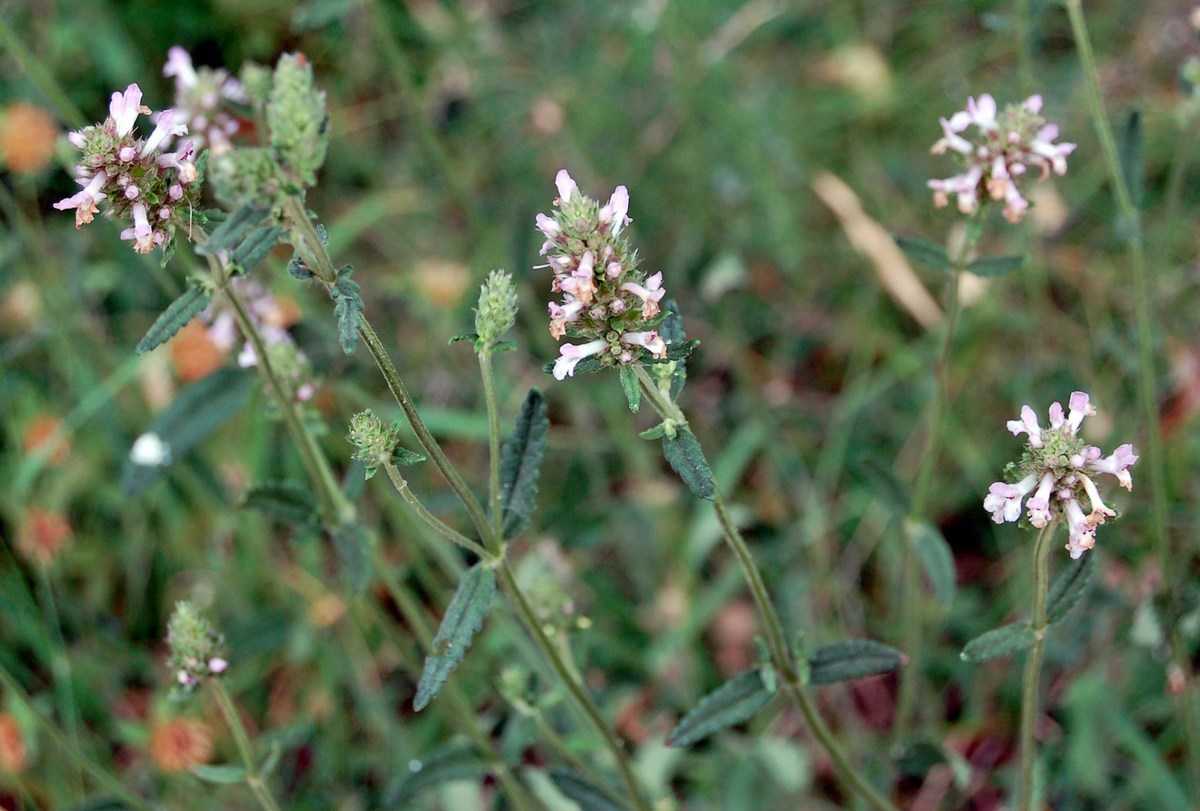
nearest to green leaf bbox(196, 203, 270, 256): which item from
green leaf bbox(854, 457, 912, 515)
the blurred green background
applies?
the blurred green background

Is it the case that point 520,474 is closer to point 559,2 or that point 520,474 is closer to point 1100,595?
point 1100,595

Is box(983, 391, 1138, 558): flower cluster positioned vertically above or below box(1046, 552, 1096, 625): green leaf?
above

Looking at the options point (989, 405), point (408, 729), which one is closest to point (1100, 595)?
point (989, 405)

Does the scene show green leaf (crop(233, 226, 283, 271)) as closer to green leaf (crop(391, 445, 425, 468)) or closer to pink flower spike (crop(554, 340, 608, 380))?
green leaf (crop(391, 445, 425, 468))

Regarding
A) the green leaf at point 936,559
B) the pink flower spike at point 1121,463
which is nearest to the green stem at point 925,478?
the green leaf at point 936,559

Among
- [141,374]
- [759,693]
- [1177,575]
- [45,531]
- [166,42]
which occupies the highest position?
[166,42]

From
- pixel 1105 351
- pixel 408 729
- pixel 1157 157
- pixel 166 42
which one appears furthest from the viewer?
pixel 166 42

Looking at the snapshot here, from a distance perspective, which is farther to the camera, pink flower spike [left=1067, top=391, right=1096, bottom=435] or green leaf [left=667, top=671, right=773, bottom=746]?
green leaf [left=667, top=671, right=773, bottom=746]
